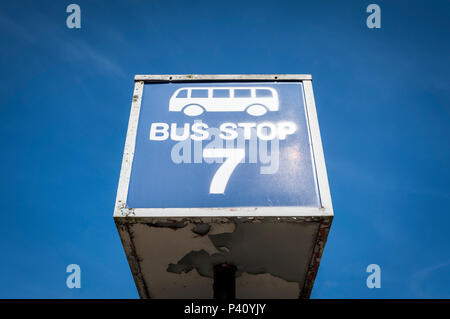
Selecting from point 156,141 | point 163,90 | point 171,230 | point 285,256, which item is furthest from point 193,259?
point 163,90

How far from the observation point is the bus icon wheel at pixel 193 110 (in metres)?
3.22

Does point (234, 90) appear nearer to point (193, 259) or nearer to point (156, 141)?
point (156, 141)

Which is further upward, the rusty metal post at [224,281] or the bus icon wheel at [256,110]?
the bus icon wheel at [256,110]

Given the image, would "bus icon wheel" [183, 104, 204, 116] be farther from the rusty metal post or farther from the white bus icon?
the rusty metal post

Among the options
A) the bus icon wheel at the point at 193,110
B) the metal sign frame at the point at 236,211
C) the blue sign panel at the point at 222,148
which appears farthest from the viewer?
the bus icon wheel at the point at 193,110

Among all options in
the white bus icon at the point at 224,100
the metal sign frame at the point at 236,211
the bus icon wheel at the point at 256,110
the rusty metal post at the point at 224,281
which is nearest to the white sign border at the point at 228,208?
the metal sign frame at the point at 236,211

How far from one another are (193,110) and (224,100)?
0.94 feet

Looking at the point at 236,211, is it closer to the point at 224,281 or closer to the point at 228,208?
the point at 228,208

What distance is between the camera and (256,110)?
3293 millimetres

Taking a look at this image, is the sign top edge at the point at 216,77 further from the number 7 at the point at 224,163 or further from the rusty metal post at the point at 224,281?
the rusty metal post at the point at 224,281

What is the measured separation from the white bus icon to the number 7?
413 mm

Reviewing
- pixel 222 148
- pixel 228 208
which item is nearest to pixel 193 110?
pixel 222 148

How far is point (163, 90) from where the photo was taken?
346 centimetres
